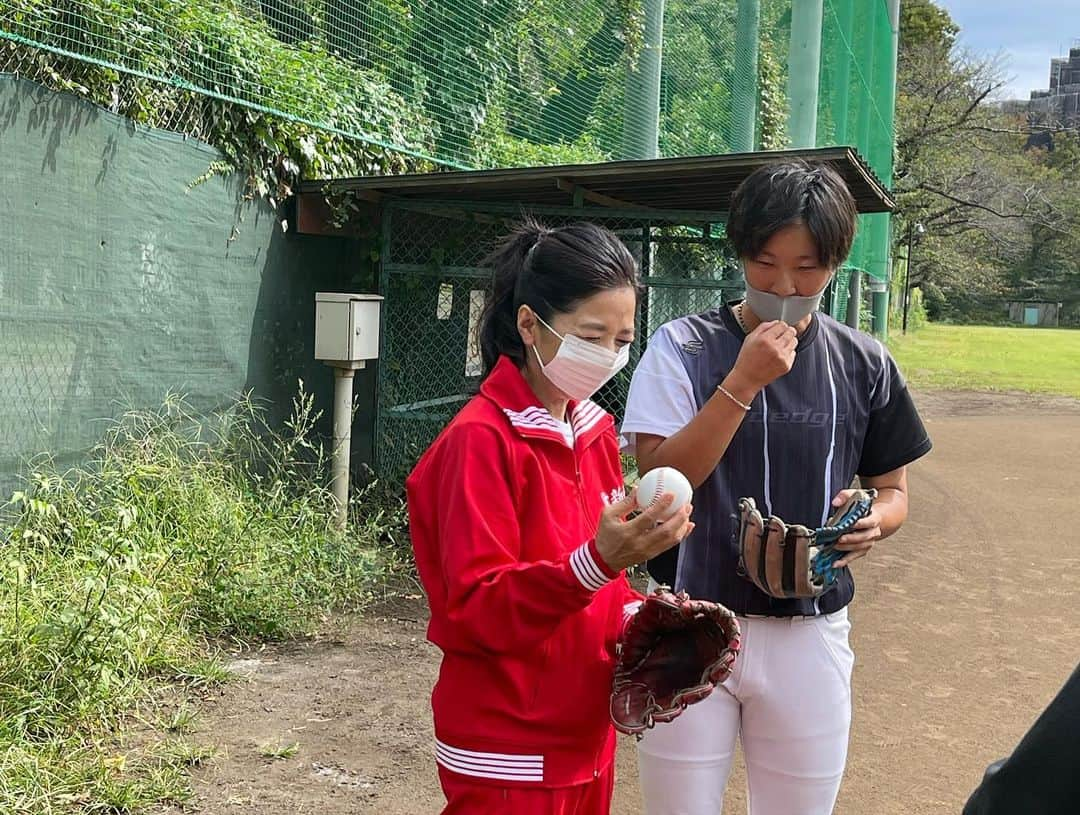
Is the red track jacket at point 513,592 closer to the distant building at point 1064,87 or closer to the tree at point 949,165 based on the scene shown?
the tree at point 949,165

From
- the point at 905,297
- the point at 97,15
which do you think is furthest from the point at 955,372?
the point at 97,15

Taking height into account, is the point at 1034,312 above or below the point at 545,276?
above

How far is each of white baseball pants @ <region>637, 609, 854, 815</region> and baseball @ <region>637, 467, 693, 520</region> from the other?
62cm

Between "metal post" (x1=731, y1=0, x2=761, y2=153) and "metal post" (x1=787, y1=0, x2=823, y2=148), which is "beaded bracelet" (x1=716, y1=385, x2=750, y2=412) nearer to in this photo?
"metal post" (x1=731, y1=0, x2=761, y2=153)

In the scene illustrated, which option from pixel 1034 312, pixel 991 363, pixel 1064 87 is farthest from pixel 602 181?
pixel 1064 87

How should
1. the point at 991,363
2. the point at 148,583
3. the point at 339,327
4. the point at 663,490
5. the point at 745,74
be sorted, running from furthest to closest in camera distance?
1. the point at 991,363
2. the point at 745,74
3. the point at 339,327
4. the point at 148,583
5. the point at 663,490

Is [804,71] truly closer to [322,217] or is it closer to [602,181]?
[602,181]

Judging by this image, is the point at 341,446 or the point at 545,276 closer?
the point at 545,276

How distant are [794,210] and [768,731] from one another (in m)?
1.06

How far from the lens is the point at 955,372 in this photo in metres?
24.9

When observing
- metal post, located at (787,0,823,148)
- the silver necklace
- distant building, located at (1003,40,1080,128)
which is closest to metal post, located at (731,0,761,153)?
metal post, located at (787,0,823,148)

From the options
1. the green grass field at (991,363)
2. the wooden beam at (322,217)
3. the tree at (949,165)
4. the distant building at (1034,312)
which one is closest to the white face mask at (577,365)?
the wooden beam at (322,217)

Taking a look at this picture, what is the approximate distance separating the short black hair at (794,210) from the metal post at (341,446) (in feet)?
12.8

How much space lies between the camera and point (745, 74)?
12078 mm
